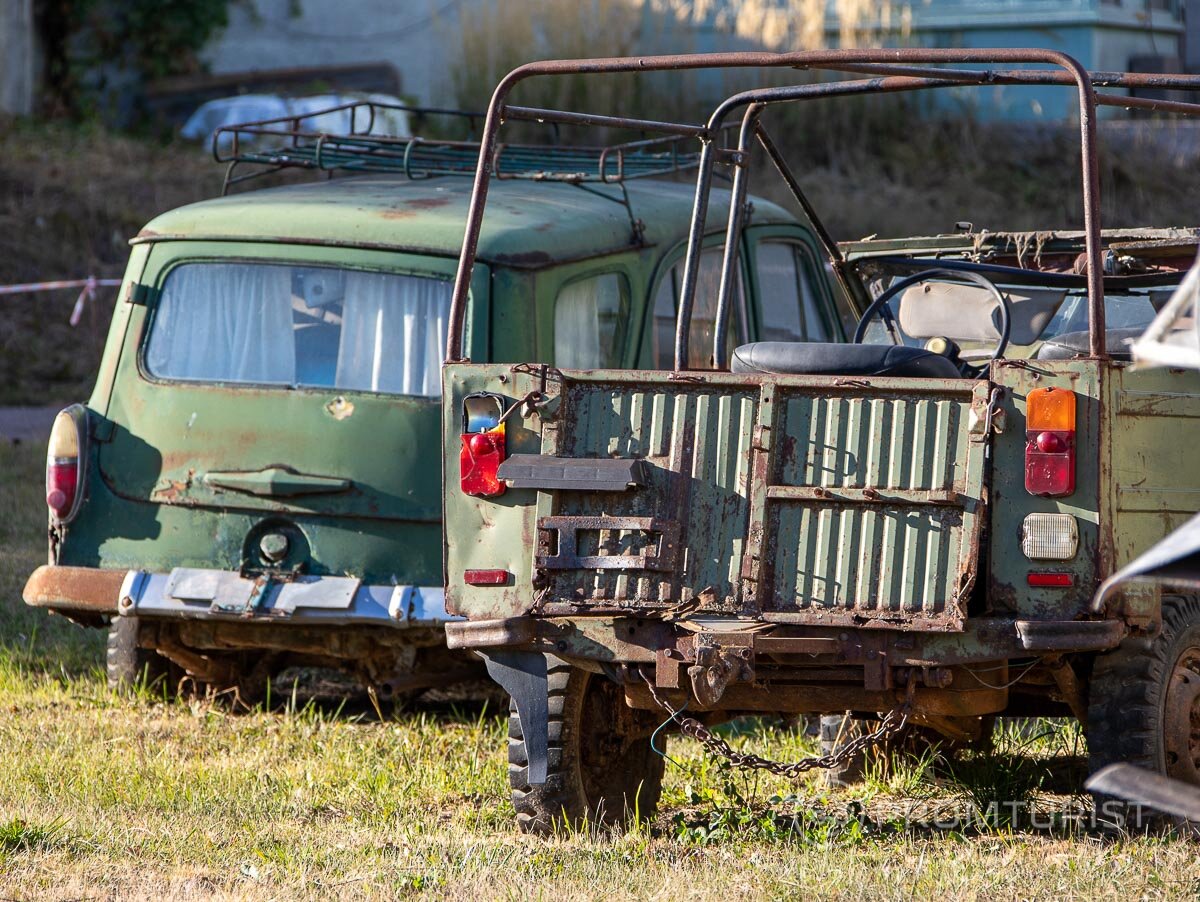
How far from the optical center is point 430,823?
529cm

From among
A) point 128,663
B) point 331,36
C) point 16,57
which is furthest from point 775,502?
point 331,36

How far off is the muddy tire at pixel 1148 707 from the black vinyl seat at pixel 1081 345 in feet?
2.90

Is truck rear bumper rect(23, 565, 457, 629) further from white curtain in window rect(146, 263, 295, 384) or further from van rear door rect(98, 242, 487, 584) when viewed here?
white curtain in window rect(146, 263, 295, 384)

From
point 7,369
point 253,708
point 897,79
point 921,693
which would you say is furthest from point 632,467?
point 7,369

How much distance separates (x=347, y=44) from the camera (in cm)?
2369

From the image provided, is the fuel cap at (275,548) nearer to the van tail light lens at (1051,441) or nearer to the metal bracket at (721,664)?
the metal bracket at (721,664)

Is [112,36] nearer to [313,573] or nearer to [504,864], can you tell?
[313,573]

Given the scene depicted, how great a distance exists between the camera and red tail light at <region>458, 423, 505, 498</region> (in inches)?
191

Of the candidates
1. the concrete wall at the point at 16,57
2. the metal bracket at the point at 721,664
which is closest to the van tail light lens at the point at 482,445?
the metal bracket at the point at 721,664

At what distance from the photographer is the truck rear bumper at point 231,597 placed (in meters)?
6.09

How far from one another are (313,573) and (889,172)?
40.8 feet

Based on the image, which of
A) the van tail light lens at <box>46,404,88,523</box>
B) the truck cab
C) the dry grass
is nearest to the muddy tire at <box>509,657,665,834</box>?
the truck cab

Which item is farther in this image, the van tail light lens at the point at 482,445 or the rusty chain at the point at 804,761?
the van tail light lens at the point at 482,445

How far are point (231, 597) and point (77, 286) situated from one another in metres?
9.42
